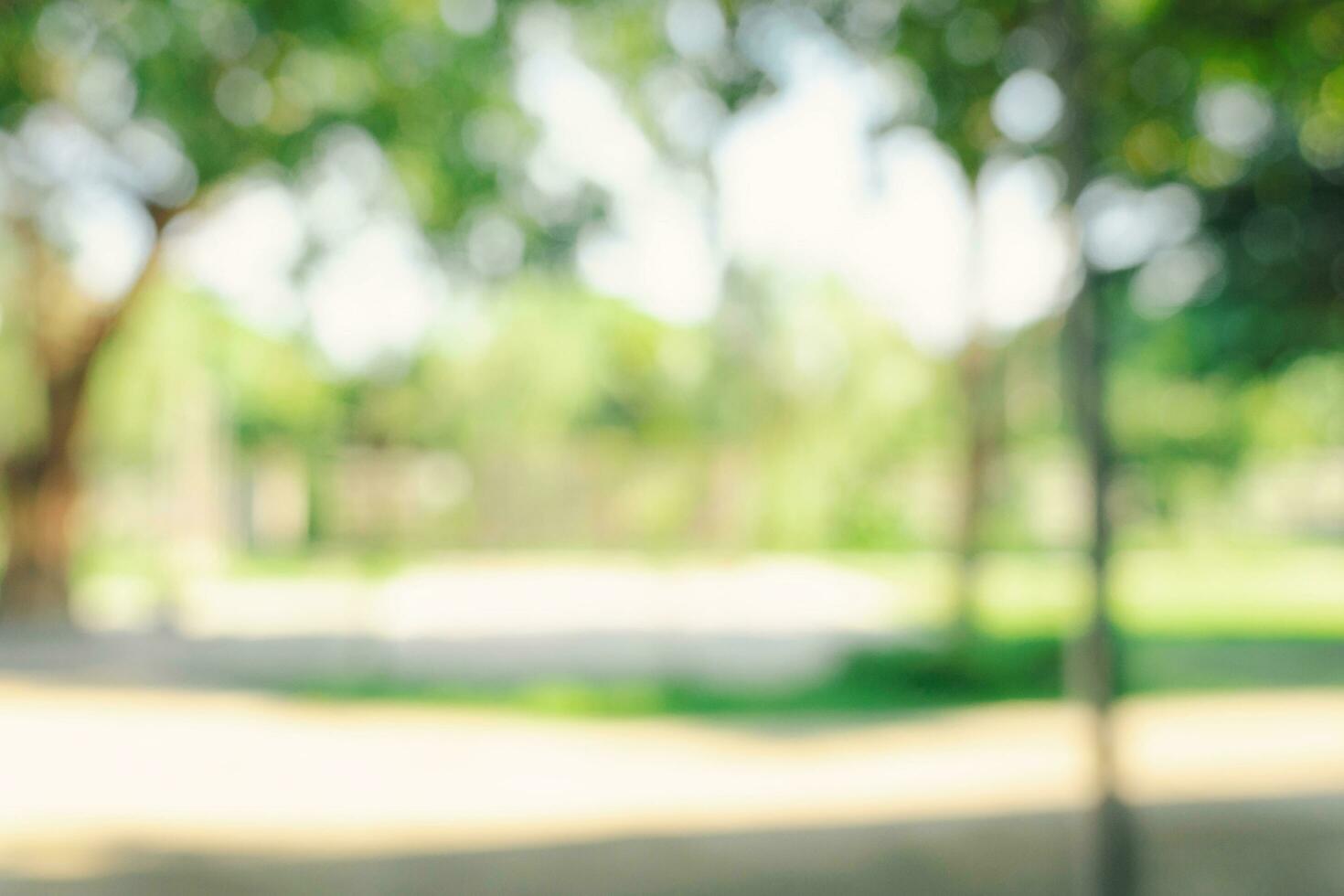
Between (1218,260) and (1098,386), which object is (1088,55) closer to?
(1098,386)

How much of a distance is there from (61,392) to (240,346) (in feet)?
37.5

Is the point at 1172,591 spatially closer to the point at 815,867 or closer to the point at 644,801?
the point at 644,801

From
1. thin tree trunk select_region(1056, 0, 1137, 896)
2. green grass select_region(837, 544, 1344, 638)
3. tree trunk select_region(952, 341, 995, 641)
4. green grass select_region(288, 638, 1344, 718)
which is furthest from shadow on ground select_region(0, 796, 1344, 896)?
tree trunk select_region(952, 341, 995, 641)

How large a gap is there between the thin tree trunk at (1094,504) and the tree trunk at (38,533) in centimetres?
1762

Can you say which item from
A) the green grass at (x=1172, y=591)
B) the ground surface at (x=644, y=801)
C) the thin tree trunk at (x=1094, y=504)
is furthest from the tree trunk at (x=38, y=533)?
the thin tree trunk at (x=1094, y=504)

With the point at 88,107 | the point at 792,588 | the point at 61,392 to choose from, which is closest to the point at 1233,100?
the point at 88,107

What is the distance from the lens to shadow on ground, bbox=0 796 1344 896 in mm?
5914

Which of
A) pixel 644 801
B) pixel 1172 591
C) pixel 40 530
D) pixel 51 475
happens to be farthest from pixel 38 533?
pixel 1172 591

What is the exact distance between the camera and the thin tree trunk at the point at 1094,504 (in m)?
3.96

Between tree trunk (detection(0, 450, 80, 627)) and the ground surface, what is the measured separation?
8645 mm

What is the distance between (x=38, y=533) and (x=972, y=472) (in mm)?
12436

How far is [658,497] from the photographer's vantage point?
50.6 feet

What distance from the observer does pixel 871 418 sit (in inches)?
1122

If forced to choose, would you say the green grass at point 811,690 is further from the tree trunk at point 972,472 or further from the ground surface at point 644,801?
the ground surface at point 644,801
